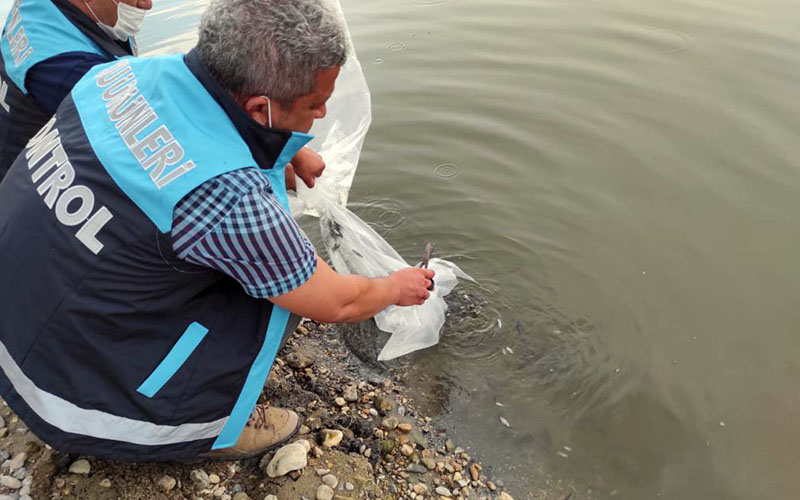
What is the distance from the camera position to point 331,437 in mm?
2617

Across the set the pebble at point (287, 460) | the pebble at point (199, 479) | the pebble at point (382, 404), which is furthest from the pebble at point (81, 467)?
the pebble at point (382, 404)

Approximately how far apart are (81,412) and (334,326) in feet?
5.78

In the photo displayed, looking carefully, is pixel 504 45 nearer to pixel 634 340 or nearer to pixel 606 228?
pixel 606 228

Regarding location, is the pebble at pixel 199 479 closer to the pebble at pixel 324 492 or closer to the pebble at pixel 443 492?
the pebble at pixel 324 492

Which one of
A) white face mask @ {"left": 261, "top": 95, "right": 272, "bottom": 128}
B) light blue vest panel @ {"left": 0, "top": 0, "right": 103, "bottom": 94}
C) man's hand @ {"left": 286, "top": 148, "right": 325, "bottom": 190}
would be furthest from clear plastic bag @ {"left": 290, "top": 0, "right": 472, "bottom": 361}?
light blue vest panel @ {"left": 0, "top": 0, "right": 103, "bottom": 94}

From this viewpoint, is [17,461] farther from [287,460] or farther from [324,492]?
[324,492]

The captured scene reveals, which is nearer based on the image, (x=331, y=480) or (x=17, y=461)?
(x=17, y=461)

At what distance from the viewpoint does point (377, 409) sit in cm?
294

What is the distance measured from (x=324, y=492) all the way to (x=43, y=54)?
2.26 m

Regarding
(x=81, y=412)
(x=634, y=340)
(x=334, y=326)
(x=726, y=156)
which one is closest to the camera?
(x=81, y=412)

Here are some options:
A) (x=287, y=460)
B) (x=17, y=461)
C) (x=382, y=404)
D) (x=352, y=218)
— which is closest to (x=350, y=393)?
(x=382, y=404)

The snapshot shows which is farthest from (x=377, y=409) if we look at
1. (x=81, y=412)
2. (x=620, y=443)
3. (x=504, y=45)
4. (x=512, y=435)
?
(x=504, y=45)

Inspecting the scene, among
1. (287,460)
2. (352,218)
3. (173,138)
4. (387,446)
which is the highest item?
(173,138)

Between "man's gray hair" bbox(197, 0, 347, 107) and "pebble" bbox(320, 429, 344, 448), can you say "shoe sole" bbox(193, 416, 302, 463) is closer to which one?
"pebble" bbox(320, 429, 344, 448)
